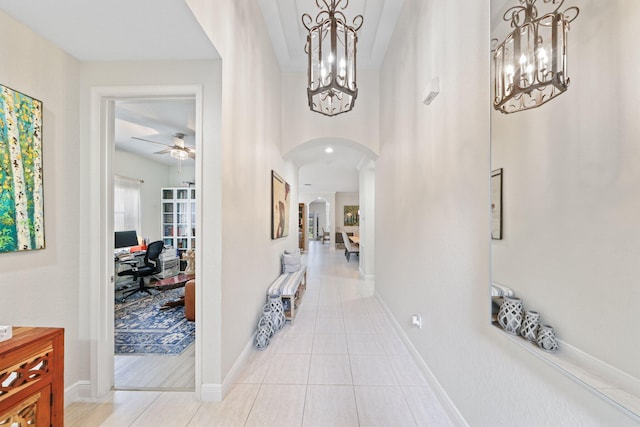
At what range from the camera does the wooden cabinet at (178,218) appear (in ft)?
22.0

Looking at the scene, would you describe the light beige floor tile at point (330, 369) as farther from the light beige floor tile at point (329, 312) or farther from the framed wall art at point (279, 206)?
the framed wall art at point (279, 206)

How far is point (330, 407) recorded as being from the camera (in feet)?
5.91

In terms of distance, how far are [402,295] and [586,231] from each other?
2.23 metres

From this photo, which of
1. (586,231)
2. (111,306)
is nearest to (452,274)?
(586,231)

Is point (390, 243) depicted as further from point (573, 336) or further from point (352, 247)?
point (352, 247)

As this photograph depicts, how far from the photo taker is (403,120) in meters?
2.78

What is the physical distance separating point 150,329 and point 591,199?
3.82 metres

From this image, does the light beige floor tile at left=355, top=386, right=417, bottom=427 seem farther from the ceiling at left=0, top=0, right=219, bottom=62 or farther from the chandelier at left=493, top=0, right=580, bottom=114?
the ceiling at left=0, top=0, right=219, bottom=62

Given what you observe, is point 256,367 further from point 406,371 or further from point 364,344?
point 406,371

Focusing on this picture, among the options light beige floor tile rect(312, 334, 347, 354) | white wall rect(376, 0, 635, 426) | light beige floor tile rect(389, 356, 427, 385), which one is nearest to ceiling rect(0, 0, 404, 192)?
white wall rect(376, 0, 635, 426)

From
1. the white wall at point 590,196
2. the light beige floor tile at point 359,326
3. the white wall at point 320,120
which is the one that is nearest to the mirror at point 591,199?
the white wall at point 590,196

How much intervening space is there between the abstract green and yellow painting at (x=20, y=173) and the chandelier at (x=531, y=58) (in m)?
2.47

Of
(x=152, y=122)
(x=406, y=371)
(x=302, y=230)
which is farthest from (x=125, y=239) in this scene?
(x=302, y=230)

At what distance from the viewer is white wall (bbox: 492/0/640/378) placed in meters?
0.66
